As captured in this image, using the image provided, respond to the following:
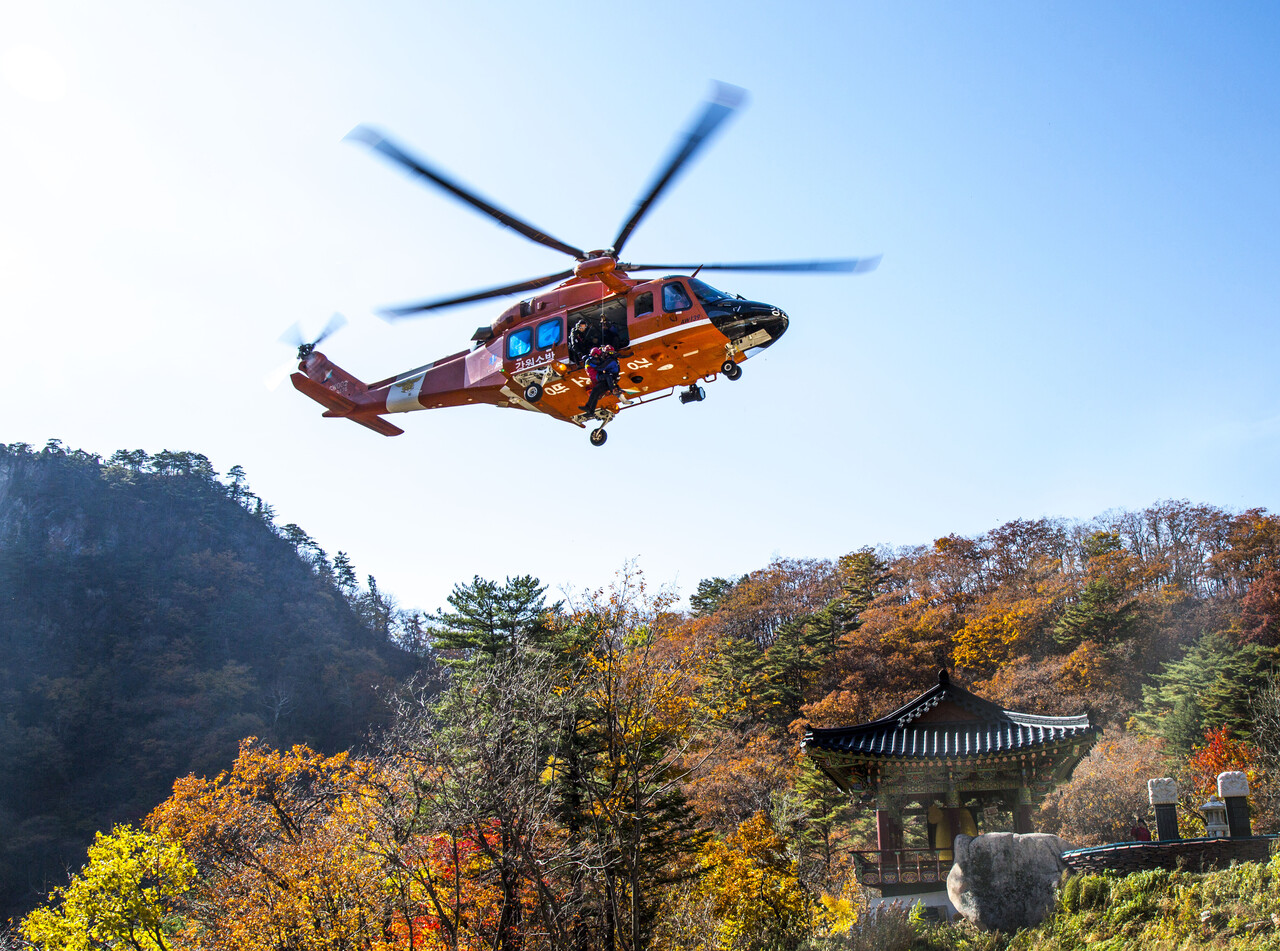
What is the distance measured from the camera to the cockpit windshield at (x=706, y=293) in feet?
47.0

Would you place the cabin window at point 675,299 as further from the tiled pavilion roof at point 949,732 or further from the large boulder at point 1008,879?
the large boulder at point 1008,879

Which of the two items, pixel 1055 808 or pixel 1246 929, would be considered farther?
pixel 1055 808

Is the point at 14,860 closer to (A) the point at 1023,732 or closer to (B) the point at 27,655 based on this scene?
(B) the point at 27,655

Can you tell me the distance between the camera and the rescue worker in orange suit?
1431 centimetres

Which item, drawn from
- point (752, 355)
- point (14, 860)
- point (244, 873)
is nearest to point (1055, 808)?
point (752, 355)

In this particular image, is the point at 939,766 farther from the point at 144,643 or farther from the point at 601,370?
the point at 144,643

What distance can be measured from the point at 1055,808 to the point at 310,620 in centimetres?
7140

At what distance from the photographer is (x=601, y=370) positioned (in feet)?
47.2

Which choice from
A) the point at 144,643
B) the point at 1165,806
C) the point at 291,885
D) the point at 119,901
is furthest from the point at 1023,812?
the point at 144,643

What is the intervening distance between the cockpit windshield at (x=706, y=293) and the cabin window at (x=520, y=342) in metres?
3.03

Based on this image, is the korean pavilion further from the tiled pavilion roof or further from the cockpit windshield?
the cockpit windshield

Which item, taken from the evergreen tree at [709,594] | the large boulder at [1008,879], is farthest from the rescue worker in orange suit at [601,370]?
the evergreen tree at [709,594]

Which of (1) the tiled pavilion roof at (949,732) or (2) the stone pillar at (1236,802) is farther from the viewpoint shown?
(1) the tiled pavilion roof at (949,732)

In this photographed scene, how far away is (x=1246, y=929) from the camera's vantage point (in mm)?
9602
